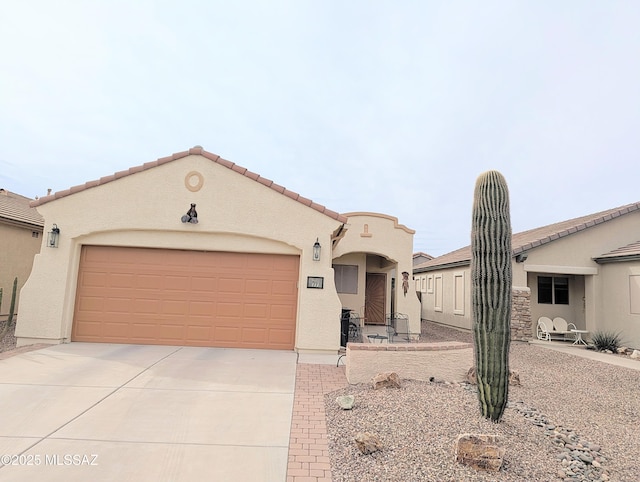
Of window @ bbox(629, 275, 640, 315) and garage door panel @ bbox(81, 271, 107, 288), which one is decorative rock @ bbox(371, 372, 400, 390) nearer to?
garage door panel @ bbox(81, 271, 107, 288)

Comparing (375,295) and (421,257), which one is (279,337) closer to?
(375,295)

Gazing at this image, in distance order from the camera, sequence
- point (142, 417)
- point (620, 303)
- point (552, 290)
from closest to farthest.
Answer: point (142, 417), point (620, 303), point (552, 290)

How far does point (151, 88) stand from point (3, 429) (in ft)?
30.3

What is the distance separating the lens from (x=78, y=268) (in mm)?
9312

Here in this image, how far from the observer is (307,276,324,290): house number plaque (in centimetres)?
914

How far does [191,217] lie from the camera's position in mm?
9180

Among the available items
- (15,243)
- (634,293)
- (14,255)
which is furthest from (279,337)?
(634,293)

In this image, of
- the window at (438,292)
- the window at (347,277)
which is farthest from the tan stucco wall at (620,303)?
the window at (347,277)

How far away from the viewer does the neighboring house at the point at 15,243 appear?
42.3 feet

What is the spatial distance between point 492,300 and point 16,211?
1718cm

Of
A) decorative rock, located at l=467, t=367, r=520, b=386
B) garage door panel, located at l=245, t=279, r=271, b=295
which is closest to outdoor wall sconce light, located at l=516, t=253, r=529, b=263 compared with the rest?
decorative rock, located at l=467, t=367, r=520, b=386

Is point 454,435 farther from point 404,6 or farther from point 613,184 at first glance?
point 613,184

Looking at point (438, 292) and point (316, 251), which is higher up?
point (316, 251)

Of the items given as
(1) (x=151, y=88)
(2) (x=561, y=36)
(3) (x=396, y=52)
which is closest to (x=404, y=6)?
(3) (x=396, y=52)
